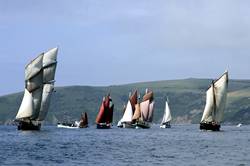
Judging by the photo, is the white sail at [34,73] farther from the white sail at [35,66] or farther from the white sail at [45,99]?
the white sail at [45,99]

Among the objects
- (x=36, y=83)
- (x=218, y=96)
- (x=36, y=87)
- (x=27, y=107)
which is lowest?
(x=27, y=107)

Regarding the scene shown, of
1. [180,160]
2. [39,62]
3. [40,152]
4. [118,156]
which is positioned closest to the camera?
[180,160]

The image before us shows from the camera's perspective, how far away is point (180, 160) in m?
87.7

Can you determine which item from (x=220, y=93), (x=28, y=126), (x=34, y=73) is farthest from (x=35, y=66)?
(x=220, y=93)

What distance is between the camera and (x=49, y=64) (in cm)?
17788

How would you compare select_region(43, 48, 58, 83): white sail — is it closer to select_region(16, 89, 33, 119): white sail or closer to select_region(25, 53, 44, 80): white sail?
select_region(25, 53, 44, 80): white sail

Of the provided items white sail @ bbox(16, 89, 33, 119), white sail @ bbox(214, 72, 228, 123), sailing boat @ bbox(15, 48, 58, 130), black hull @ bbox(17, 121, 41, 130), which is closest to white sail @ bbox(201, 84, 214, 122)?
white sail @ bbox(214, 72, 228, 123)

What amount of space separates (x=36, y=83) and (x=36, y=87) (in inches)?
39.7

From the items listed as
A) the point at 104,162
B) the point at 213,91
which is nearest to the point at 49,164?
the point at 104,162

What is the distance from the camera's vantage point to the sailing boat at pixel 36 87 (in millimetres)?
173000

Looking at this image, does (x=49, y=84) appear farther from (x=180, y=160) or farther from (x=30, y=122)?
(x=180, y=160)

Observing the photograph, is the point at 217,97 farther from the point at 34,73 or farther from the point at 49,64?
the point at 34,73

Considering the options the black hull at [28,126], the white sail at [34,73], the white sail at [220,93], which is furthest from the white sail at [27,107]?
the white sail at [220,93]

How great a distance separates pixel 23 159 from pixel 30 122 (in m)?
88.6
